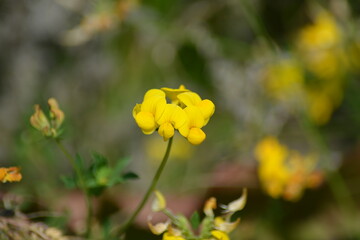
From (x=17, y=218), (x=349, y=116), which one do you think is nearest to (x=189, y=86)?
(x=349, y=116)

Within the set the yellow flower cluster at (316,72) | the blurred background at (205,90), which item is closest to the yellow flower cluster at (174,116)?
the blurred background at (205,90)

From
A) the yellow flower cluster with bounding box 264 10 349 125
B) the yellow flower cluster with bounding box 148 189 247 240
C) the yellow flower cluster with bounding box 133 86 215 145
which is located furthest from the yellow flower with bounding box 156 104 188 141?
the yellow flower cluster with bounding box 264 10 349 125

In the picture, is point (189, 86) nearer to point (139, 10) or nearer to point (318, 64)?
point (139, 10)

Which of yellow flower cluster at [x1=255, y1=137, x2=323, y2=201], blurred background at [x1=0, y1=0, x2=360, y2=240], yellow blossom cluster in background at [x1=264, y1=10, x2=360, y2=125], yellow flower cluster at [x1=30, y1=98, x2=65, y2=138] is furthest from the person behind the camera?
yellow blossom cluster in background at [x1=264, y1=10, x2=360, y2=125]

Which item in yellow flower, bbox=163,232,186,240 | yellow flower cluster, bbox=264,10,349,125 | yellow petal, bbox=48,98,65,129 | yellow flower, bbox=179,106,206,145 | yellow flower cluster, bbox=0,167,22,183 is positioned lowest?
yellow flower, bbox=163,232,186,240

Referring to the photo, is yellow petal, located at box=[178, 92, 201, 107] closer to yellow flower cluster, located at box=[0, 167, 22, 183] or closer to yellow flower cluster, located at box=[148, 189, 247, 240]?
yellow flower cluster, located at box=[148, 189, 247, 240]

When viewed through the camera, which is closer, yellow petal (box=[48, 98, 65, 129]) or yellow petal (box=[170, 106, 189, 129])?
yellow petal (box=[170, 106, 189, 129])
